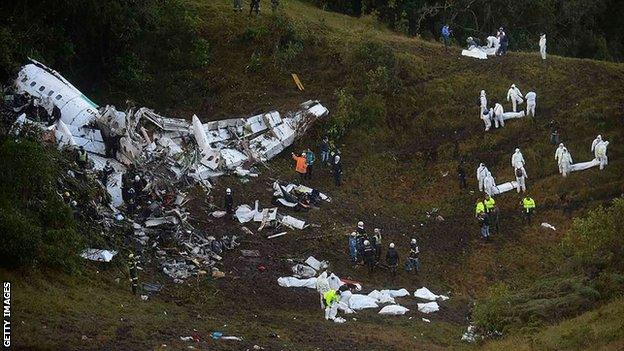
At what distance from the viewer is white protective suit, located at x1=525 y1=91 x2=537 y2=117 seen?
4141 cm

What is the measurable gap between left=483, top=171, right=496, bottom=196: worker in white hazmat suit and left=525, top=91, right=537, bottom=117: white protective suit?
4.81 m

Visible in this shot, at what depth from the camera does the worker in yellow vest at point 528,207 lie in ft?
120

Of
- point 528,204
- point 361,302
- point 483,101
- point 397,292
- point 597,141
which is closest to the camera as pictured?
point 361,302

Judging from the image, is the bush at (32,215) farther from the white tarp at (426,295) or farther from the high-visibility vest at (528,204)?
the high-visibility vest at (528,204)

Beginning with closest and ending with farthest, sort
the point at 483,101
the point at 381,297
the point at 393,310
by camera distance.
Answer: the point at 393,310 < the point at 381,297 < the point at 483,101

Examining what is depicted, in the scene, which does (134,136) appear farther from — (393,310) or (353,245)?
(393,310)

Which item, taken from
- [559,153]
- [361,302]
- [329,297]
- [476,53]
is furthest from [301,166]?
[476,53]

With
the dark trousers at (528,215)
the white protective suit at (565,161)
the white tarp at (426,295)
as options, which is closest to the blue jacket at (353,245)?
the white tarp at (426,295)

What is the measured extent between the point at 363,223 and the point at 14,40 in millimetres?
14008

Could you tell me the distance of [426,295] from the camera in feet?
105

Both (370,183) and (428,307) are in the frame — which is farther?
(370,183)

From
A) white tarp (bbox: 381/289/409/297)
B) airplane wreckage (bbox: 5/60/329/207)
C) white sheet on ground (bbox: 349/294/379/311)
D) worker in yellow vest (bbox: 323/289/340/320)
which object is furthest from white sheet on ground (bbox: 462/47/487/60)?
worker in yellow vest (bbox: 323/289/340/320)

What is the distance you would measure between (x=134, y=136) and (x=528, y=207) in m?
14.3

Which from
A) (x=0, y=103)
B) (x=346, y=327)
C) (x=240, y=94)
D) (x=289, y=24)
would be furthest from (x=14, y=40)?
(x=346, y=327)
